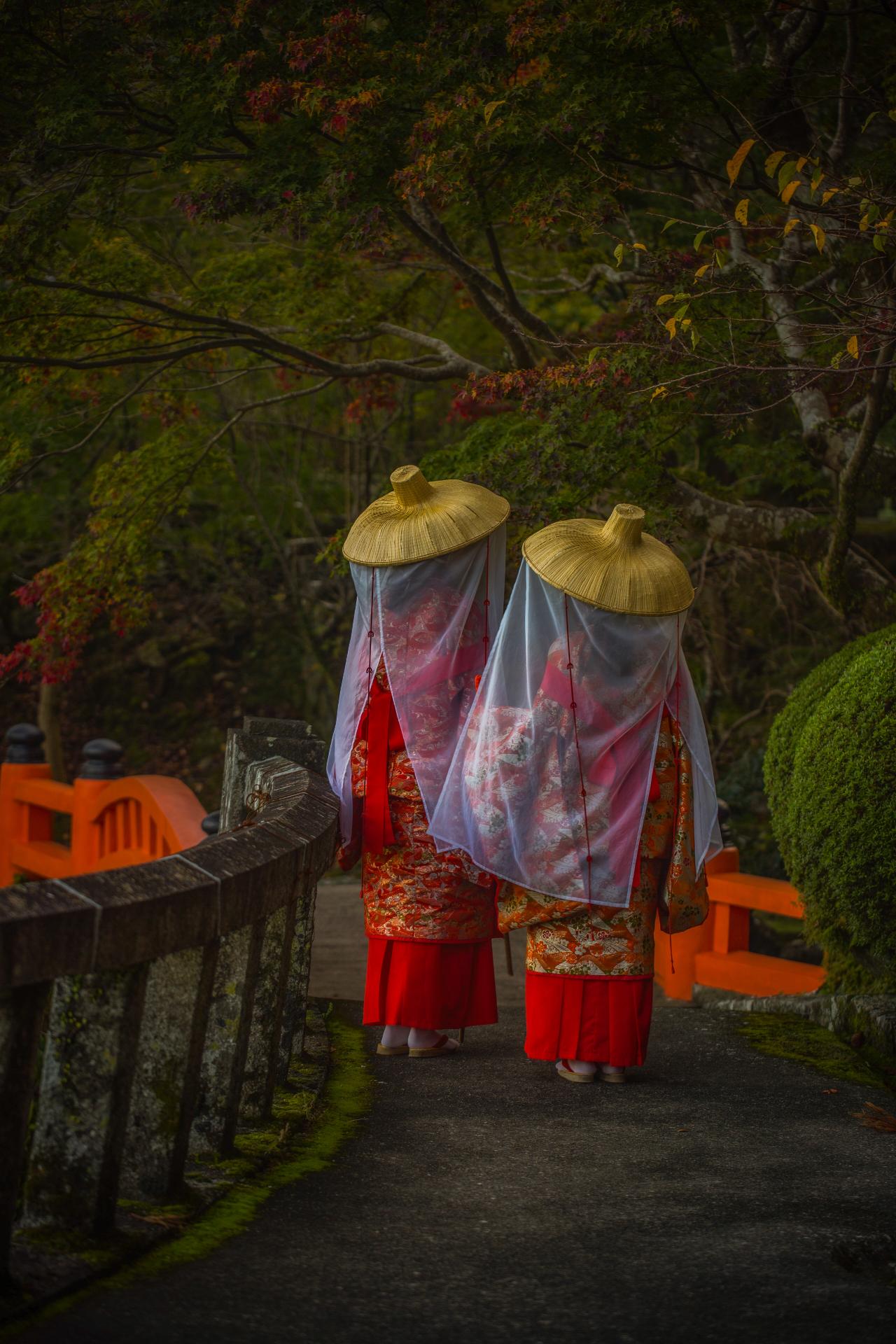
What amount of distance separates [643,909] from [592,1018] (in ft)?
1.24

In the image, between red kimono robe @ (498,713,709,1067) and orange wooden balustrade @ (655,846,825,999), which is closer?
red kimono robe @ (498,713,709,1067)

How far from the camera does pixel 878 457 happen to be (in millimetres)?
6535

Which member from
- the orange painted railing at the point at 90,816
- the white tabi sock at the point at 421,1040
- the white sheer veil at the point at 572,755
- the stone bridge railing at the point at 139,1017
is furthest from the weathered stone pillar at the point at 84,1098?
the orange painted railing at the point at 90,816

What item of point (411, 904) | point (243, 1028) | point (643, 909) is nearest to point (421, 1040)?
point (411, 904)

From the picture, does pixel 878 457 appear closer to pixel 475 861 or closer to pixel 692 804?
pixel 692 804

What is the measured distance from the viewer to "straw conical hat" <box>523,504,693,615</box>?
420cm

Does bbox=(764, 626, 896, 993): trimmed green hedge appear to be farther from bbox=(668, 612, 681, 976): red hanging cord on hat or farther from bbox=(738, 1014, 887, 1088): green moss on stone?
bbox=(668, 612, 681, 976): red hanging cord on hat

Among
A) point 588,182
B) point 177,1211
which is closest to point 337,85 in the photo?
point 588,182

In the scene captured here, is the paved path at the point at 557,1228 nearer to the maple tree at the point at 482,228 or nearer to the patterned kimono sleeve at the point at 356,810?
the patterned kimono sleeve at the point at 356,810

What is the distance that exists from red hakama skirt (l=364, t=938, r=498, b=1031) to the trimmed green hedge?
1335mm

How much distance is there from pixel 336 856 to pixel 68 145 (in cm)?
367

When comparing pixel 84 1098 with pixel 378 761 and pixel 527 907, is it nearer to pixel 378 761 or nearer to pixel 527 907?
pixel 527 907

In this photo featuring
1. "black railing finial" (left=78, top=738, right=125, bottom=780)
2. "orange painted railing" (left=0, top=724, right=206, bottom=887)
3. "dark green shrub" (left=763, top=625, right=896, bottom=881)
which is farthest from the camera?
"black railing finial" (left=78, top=738, right=125, bottom=780)

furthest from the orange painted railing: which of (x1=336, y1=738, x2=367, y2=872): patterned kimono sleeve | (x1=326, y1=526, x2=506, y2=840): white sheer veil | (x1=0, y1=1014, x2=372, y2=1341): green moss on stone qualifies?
(x1=0, y1=1014, x2=372, y2=1341): green moss on stone
